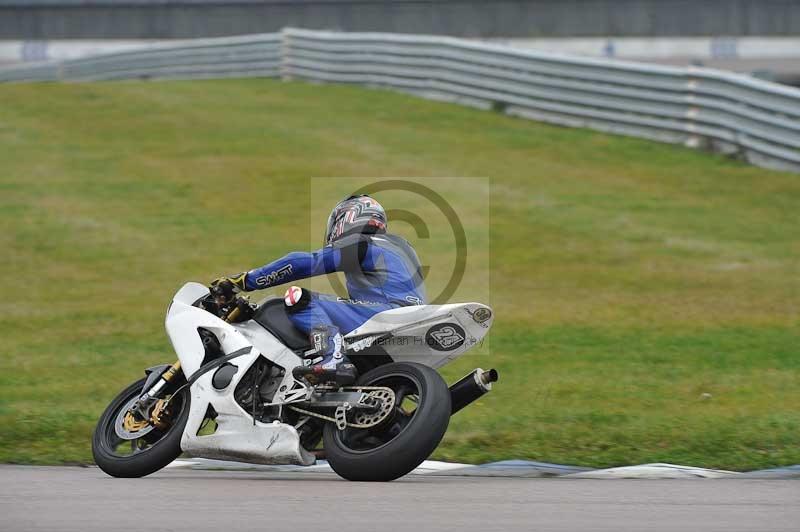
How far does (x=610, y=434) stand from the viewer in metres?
7.88

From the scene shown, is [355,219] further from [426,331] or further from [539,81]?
[539,81]

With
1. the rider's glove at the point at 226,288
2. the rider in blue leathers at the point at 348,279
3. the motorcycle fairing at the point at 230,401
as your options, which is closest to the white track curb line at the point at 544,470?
the motorcycle fairing at the point at 230,401

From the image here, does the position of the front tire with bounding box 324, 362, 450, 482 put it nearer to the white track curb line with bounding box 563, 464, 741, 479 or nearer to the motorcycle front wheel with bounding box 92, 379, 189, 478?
the motorcycle front wheel with bounding box 92, 379, 189, 478

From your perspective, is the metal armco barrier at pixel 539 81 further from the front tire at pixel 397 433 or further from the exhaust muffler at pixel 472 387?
the front tire at pixel 397 433

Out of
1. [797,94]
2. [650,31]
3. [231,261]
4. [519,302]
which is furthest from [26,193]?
[650,31]

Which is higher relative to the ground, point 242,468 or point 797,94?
point 797,94

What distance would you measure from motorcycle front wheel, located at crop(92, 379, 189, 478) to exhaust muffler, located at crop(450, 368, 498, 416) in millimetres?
1510

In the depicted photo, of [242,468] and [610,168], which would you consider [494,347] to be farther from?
[610,168]

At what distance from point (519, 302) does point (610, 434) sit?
482 cm

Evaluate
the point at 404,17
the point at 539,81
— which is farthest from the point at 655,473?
the point at 404,17

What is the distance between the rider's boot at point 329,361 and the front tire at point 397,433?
0.10 m

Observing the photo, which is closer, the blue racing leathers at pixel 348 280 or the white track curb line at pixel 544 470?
the white track curb line at pixel 544 470

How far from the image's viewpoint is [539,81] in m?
20.5

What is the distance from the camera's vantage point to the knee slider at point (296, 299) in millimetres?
6969
